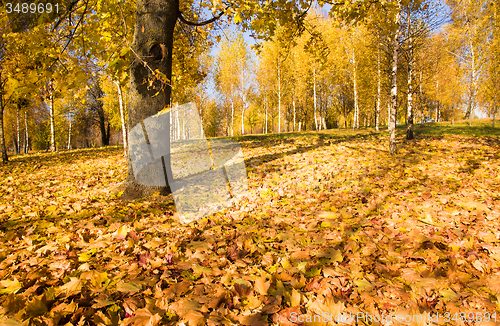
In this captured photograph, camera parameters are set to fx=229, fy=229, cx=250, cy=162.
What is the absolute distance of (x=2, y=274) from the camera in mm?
1757

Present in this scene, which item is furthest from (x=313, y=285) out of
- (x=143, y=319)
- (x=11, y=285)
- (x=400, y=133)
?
(x=400, y=133)

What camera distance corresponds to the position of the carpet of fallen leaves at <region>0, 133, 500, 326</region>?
56.1 inches

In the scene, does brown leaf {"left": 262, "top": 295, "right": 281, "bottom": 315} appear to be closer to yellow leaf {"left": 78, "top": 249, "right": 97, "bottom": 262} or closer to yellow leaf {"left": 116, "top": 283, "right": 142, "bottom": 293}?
yellow leaf {"left": 116, "top": 283, "right": 142, "bottom": 293}

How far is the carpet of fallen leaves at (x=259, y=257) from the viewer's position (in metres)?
1.43

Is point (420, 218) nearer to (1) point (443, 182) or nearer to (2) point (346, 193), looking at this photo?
(2) point (346, 193)

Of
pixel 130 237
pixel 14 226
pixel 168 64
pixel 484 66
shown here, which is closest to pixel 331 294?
pixel 130 237

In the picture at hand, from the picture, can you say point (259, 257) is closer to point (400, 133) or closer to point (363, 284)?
point (363, 284)

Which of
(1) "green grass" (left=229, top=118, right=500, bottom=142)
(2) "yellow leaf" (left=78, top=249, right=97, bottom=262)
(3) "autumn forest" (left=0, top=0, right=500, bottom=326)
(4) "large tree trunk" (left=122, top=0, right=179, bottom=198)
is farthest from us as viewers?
(1) "green grass" (left=229, top=118, right=500, bottom=142)

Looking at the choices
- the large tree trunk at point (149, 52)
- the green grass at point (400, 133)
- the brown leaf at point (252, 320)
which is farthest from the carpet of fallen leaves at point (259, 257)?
the green grass at point (400, 133)

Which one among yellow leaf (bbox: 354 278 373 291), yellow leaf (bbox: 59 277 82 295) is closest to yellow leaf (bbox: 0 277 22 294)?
yellow leaf (bbox: 59 277 82 295)

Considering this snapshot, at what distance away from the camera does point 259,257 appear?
6.88 feet

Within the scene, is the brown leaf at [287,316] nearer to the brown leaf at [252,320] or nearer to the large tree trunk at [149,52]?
the brown leaf at [252,320]

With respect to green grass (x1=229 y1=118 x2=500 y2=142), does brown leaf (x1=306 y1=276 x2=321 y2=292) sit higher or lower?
A: lower

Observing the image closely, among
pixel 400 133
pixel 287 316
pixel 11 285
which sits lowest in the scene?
pixel 287 316
